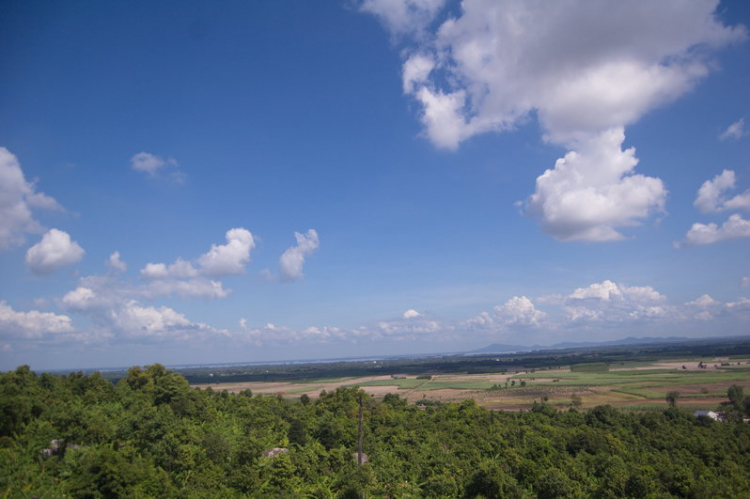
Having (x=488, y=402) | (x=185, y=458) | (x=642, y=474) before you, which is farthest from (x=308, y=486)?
(x=488, y=402)

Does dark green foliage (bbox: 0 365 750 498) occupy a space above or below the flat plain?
above

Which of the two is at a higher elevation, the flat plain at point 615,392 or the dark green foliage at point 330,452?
the dark green foliage at point 330,452

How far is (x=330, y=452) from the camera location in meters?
39.0

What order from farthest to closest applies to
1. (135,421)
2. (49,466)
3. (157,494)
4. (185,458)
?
1. (135,421)
2. (185,458)
3. (49,466)
4. (157,494)

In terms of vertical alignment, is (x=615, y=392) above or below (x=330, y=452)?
below

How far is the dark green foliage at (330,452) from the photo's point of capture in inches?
1091

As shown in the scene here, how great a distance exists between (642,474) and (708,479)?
191 inches

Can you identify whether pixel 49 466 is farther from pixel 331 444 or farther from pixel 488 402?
pixel 488 402

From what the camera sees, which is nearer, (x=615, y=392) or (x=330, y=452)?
(x=330, y=452)

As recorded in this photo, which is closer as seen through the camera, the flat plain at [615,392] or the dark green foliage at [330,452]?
the dark green foliage at [330,452]

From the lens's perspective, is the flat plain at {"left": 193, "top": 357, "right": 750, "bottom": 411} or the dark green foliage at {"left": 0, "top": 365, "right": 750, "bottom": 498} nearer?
the dark green foliage at {"left": 0, "top": 365, "right": 750, "bottom": 498}

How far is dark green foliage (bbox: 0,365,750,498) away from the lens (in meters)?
27.7

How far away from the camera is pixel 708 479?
29375 mm

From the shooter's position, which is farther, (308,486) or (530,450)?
(530,450)
